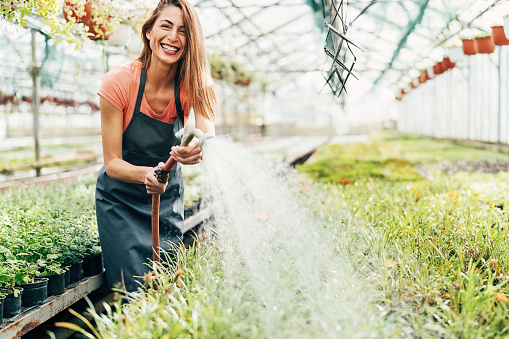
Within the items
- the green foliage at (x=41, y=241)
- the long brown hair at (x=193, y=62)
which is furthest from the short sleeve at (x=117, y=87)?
the green foliage at (x=41, y=241)

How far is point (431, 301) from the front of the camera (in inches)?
52.4

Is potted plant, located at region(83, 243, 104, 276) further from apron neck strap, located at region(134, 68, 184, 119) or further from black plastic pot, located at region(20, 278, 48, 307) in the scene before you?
apron neck strap, located at region(134, 68, 184, 119)

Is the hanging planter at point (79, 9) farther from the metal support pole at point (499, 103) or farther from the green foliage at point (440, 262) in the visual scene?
the metal support pole at point (499, 103)

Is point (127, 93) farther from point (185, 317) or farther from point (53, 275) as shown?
point (185, 317)

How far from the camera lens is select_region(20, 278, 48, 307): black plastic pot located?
170 cm

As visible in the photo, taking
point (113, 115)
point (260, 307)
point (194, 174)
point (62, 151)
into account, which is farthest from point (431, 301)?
point (62, 151)

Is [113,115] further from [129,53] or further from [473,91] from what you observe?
[473,91]

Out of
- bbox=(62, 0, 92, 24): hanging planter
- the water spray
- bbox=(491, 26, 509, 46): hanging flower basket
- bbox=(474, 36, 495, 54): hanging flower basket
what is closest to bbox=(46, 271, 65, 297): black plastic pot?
the water spray

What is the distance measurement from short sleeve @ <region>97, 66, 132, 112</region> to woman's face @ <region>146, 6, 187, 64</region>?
16 cm

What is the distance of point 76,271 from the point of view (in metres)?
2.01

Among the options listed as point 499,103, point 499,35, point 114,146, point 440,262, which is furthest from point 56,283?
point 499,103

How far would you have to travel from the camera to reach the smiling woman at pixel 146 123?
1.77m

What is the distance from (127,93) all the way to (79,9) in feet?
4.17

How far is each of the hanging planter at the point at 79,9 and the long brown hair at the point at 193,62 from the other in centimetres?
101
